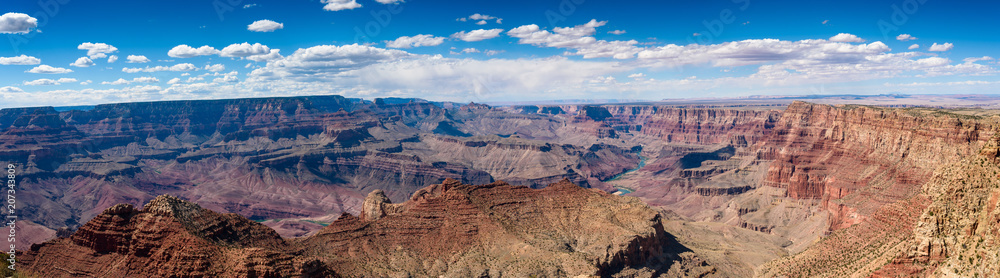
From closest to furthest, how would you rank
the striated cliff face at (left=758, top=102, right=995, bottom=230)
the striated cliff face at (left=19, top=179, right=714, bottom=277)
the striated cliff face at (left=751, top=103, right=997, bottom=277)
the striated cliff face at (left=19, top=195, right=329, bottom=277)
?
1. the striated cliff face at (left=751, top=103, right=997, bottom=277)
2. the striated cliff face at (left=19, top=195, right=329, bottom=277)
3. the striated cliff face at (left=19, top=179, right=714, bottom=277)
4. the striated cliff face at (left=758, top=102, right=995, bottom=230)

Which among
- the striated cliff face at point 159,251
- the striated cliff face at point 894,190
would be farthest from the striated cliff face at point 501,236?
the striated cliff face at point 894,190

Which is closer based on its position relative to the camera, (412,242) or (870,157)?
(412,242)

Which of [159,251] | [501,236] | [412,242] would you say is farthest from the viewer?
[501,236]

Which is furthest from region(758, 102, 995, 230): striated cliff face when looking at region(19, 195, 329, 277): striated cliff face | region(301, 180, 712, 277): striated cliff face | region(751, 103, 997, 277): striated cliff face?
region(19, 195, 329, 277): striated cliff face

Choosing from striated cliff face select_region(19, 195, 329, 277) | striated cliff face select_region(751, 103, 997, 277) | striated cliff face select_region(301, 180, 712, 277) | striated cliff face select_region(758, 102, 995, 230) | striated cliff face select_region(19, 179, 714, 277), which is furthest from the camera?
striated cliff face select_region(758, 102, 995, 230)

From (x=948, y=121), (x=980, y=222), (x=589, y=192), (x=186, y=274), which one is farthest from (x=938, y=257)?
(x=948, y=121)

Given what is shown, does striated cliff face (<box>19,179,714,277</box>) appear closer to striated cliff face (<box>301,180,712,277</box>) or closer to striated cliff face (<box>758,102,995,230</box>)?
striated cliff face (<box>301,180,712,277</box>)

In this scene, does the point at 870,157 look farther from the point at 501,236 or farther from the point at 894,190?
the point at 501,236

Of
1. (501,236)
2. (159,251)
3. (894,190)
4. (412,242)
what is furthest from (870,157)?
(159,251)

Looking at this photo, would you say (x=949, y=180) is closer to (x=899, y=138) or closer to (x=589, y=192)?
(x=589, y=192)
